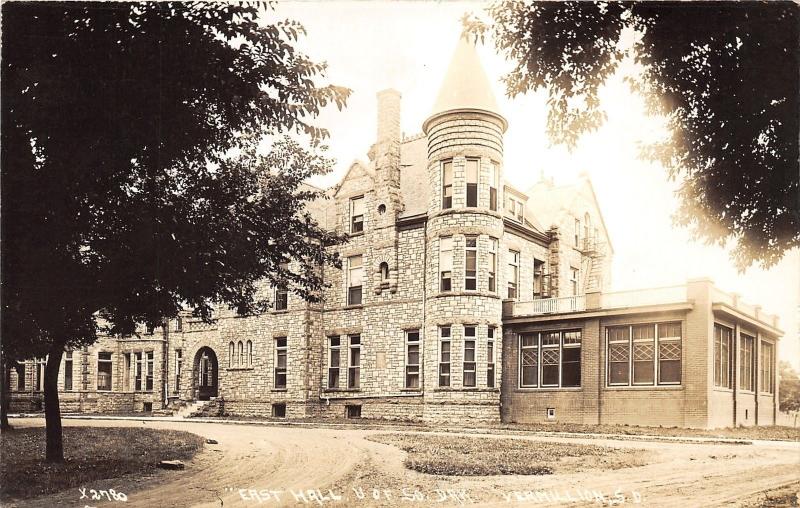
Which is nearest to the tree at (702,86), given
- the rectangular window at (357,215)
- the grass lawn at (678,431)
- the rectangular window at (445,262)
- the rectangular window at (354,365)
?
the grass lawn at (678,431)

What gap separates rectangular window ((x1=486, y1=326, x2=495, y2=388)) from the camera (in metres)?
26.8

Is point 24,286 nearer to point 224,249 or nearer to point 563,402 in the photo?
point 224,249

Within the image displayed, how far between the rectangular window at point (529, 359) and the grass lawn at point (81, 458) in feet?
43.6

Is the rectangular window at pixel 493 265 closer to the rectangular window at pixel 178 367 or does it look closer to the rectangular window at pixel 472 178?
the rectangular window at pixel 472 178

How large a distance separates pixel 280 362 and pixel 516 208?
42.2 feet

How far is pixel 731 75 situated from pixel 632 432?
13.2m

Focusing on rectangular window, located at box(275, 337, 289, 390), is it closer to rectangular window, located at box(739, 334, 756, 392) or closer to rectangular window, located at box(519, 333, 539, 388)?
rectangular window, located at box(519, 333, 539, 388)

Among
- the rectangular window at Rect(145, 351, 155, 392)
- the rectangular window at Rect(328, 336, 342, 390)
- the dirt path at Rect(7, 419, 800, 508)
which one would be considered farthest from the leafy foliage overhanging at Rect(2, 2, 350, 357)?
the rectangular window at Rect(145, 351, 155, 392)

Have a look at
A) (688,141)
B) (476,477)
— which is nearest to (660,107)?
(688,141)

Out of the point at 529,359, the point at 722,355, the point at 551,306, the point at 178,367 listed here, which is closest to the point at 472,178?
the point at 551,306

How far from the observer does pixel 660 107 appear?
11.0 m

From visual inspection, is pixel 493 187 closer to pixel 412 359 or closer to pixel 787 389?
pixel 412 359

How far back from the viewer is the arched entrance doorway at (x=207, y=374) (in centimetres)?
3938

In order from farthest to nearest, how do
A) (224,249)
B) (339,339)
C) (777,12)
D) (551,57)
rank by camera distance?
(339,339), (224,249), (551,57), (777,12)
